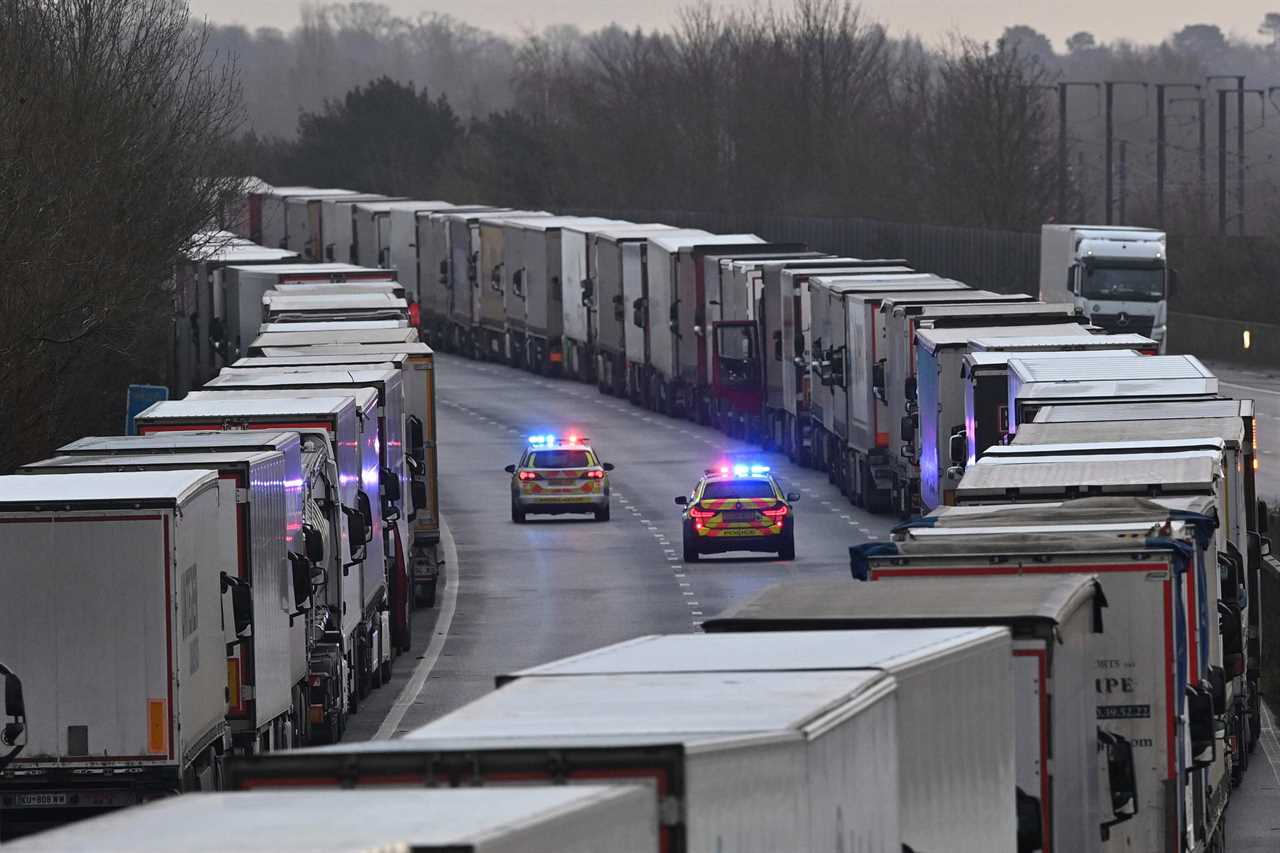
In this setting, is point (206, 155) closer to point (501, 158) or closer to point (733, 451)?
point (733, 451)

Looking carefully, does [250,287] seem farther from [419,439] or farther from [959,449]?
[959,449]

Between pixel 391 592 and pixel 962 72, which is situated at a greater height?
pixel 962 72

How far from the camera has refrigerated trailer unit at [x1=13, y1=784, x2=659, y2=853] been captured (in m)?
7.75

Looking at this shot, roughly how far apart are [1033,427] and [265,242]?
90.6 metres

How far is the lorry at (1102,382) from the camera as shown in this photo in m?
32.9

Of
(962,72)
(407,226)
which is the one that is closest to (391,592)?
(407,226)

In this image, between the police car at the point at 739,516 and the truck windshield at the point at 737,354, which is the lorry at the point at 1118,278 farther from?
the police car at the point at 739,516

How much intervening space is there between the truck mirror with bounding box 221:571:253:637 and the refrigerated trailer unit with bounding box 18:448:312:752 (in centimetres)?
8

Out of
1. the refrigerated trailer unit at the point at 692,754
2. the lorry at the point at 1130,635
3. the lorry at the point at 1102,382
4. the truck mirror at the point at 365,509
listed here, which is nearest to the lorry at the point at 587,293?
the lorry at the point at 1102,382

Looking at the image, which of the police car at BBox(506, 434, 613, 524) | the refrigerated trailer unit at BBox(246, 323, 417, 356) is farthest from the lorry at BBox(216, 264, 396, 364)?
the refrigerated trailer unit at BBox(246, 323, 417, 356)

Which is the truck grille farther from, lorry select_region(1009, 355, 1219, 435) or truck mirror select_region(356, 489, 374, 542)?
truck mirror select_region(356, 489, 374, 542)

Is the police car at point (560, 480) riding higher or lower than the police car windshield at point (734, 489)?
lower

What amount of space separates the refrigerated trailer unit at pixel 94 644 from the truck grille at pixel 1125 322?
55.3 m

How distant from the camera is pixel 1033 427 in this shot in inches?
1152
